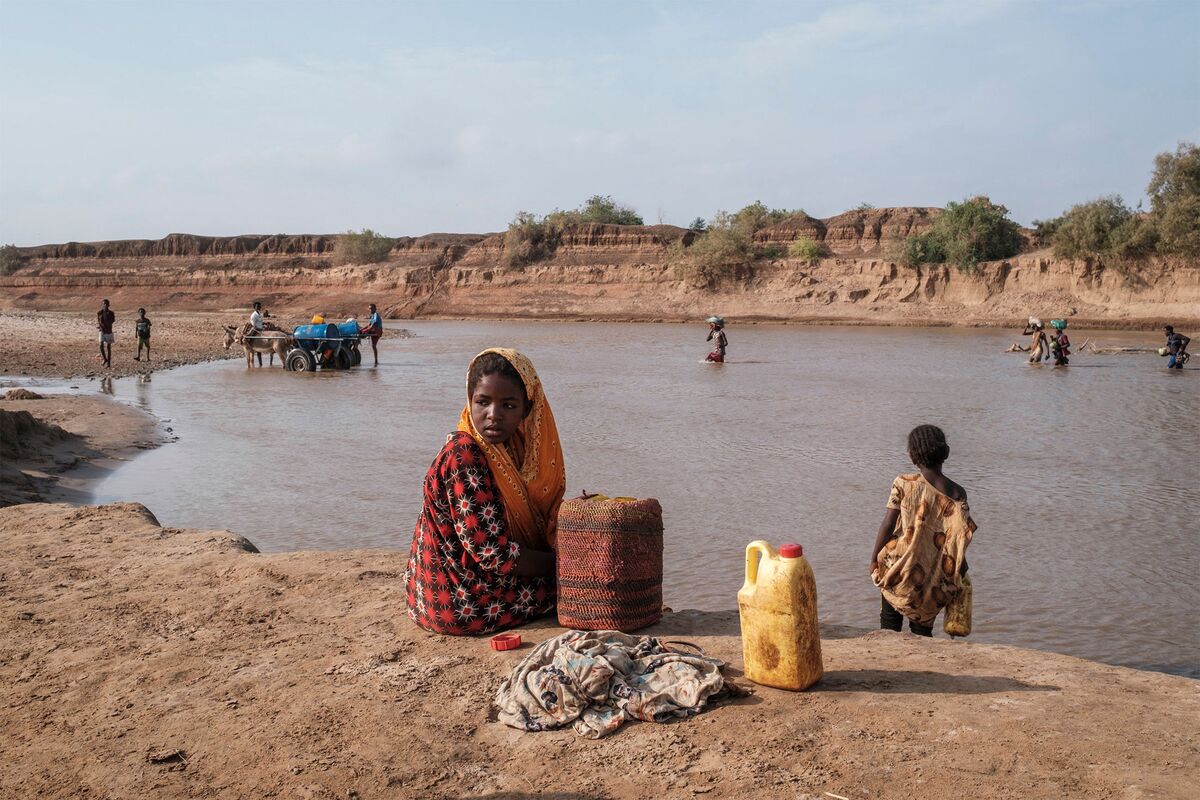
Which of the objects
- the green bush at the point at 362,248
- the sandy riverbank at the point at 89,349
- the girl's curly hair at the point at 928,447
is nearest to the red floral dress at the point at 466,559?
the girl's curly hair at the point at 928,447

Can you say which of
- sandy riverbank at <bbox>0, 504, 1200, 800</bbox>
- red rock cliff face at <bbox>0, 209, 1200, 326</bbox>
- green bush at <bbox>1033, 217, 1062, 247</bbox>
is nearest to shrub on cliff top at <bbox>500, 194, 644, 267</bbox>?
red rock cliff face at <bbox>0, 209, 1200, 326</bbox>

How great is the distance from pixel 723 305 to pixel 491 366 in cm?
4458

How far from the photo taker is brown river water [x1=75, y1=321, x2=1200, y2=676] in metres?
6.02

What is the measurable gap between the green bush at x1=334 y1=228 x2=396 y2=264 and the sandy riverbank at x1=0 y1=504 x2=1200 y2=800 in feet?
203

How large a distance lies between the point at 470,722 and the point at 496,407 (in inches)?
49.3

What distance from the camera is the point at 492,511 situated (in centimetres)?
413

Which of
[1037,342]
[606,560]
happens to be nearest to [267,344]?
[1037,342]

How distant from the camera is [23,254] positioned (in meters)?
76.3

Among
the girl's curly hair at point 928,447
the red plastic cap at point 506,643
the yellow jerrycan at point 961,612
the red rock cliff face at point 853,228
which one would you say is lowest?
the red plastic cap at point 506,643

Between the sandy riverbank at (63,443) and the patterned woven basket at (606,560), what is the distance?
18.5 ft

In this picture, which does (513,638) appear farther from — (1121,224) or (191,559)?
(1121,224)

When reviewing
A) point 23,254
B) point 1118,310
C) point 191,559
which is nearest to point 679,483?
point 191,559

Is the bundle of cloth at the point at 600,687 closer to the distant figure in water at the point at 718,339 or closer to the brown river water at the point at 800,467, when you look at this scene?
the brown river water at the point at 800,467

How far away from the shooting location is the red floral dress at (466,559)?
4.10 meters
